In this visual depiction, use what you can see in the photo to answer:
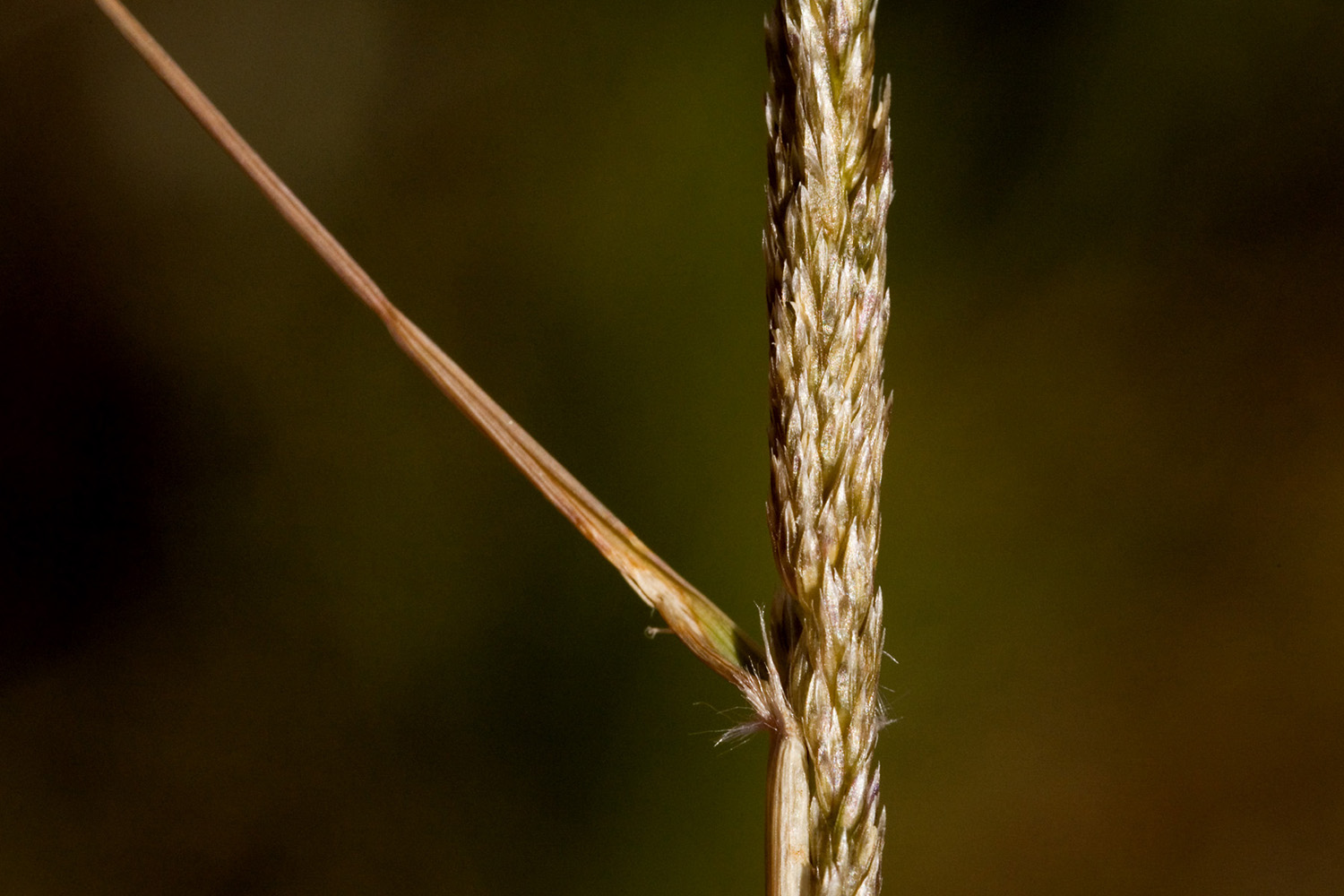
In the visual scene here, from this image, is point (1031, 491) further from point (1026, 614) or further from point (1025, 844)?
point (1025, 844)

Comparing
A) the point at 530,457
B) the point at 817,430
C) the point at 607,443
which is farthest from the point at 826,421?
the point at 607,443

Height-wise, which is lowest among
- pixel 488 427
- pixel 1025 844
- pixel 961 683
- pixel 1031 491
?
pixel 1025 844

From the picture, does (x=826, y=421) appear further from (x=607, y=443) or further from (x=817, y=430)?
(x=607, y=443)

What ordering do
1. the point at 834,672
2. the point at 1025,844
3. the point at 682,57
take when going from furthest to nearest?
the point at 682,57
the point at 1025,844
the point at 834,672

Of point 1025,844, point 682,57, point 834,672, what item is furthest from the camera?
point 682,57

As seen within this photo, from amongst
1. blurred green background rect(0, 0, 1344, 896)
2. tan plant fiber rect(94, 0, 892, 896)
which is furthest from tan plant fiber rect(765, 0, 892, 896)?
blurred green background rect(0, 0, 1344, 896)

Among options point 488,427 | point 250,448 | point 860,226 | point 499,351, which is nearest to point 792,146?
point 860,226

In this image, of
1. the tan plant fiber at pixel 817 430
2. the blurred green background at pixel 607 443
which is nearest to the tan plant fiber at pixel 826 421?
the tan plant fiber at pixel 817 430
